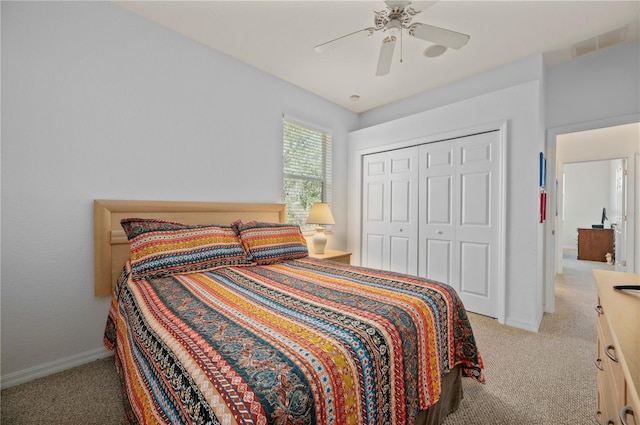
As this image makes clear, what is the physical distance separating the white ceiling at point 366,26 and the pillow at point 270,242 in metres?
1.75

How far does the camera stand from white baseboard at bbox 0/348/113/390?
183cm

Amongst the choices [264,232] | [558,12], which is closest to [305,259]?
[264,232]

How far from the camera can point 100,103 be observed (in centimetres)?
217

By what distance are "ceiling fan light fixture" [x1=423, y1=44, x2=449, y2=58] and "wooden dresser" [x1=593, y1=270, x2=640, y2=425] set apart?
2348 mm

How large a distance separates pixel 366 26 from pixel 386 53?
0.48 m

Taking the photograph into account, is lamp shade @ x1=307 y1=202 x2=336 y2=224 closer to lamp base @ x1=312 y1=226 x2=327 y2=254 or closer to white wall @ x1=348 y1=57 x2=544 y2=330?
lamp base @ x1=312 y1=226 x2=327 y2=254

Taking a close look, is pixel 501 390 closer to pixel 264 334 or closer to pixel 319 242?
pixel 264 334

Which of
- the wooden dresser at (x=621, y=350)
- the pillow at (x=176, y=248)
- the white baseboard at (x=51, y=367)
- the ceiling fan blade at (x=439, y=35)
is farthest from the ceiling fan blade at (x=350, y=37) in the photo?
the white baseboard at (x=51, y=367)

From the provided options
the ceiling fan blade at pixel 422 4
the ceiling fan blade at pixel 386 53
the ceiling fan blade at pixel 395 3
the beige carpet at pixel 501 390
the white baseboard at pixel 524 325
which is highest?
the ceiling fan blade at pixel 422 4

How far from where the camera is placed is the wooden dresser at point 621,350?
658 mm

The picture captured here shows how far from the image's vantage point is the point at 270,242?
7.92 ft

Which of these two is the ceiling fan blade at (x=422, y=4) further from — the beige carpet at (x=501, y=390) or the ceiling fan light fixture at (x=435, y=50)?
the beige carpet at (x=501, y=390)

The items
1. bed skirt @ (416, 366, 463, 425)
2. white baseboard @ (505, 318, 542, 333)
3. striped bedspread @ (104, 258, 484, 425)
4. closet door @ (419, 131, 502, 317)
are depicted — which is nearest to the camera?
striped bedspread @ (104, 258, 484, 425)

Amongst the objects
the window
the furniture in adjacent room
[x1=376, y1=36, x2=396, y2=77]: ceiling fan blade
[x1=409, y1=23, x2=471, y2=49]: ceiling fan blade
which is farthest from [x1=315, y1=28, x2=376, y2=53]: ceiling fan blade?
the furniture in adjacent room
